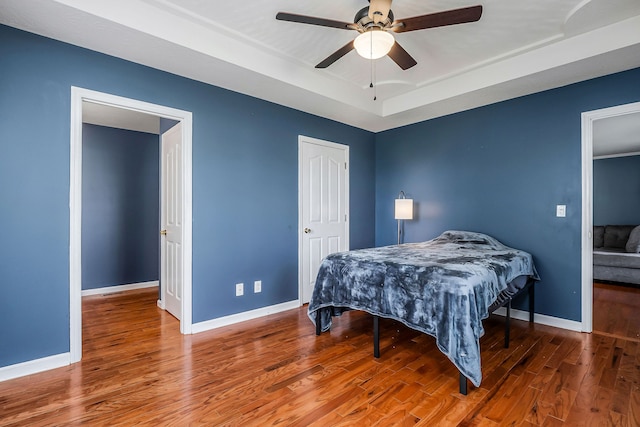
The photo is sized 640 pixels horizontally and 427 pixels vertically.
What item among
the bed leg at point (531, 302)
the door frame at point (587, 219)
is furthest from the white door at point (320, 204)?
the door frame at point (587, 219)

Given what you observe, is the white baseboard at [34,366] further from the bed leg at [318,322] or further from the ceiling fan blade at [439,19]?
the ceiling fan blade at [439,19]

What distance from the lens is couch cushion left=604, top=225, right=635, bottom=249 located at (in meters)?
5.62

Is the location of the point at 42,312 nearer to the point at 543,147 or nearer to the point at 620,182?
the point at 543,147

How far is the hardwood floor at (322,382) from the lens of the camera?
5.83 feet

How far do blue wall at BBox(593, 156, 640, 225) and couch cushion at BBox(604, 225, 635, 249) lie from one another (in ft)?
2.36

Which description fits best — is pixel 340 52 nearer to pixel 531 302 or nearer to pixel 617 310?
pixel 531 302

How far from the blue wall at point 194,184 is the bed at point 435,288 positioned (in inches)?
39.8

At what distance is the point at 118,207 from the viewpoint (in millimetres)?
4789

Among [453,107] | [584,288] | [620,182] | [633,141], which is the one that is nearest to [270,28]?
[453,107]

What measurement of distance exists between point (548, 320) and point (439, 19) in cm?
305

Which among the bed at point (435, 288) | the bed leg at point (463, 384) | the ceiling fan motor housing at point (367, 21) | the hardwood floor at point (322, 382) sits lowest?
the hardwood floor at point (322, 382)

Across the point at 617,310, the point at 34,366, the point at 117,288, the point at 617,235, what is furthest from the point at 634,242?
the point at 117,288

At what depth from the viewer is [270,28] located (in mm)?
2592

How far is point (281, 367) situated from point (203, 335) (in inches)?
40.0
